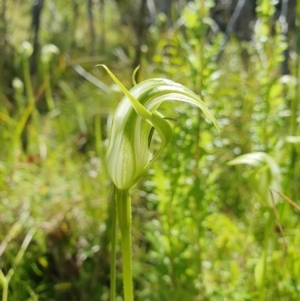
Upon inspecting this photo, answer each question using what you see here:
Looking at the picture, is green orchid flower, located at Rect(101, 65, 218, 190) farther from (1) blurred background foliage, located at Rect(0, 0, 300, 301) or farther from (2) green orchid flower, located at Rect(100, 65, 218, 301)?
(1) blurred background foliage, located at Rect(0, 0, 300, 301)

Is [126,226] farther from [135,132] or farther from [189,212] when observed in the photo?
[189,212]

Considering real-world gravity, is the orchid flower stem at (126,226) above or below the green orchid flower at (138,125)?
below

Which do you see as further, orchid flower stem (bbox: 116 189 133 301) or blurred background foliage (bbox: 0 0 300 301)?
blurred background foliage (bbox: 0 0 300 301)

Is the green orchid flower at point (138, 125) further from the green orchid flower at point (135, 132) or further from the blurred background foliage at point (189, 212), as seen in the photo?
the blurred background foliage at point (189, 212)

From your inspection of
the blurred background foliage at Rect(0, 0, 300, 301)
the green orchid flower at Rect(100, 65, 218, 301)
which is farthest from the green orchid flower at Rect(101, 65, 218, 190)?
the blurred background foliage at Rect(0, 0, 300, 301)

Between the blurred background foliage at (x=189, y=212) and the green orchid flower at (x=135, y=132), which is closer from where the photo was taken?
the green orchid flower at (x=135, y=132)

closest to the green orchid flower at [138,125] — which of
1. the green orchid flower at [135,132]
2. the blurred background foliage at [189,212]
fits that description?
the green orchid flower at [135,132]

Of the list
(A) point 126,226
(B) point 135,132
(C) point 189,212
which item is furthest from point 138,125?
(C) point 189,212

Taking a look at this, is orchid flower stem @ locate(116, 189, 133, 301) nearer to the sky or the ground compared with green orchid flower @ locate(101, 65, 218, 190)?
nearer to the ground
